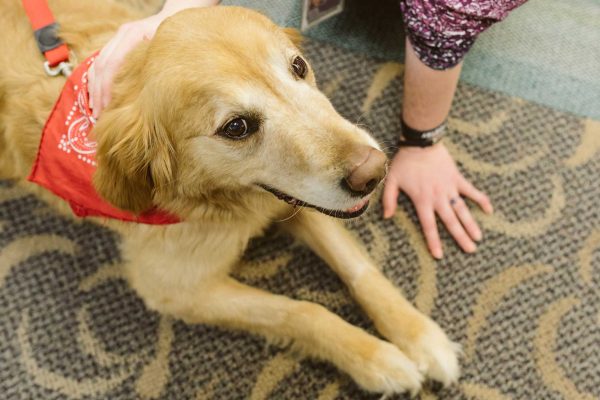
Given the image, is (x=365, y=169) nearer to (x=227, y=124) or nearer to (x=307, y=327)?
(x=227, y=124)

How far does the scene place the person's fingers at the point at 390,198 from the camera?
199 centimetres

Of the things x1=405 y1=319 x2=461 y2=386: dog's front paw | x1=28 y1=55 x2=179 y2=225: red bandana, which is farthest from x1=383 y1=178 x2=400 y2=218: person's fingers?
x1=28 y1=55 x2=179 y2=225: red bandana

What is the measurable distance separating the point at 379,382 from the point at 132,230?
0.87m

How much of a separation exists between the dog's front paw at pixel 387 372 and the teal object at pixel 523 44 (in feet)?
3.84

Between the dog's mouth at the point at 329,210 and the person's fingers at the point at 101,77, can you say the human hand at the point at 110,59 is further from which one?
the dog's mouth at the point at 329,210

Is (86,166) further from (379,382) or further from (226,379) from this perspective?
(379,382)

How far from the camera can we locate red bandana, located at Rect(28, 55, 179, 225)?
4.67ft

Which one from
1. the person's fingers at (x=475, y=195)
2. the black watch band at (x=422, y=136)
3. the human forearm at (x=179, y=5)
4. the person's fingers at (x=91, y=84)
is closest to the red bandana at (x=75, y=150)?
the person's fingers at (x=91, y=84)

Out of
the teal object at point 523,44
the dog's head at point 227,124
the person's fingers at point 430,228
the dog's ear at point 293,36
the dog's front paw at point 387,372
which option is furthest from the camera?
the teal object at point 523,44

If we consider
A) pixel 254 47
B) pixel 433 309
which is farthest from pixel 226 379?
pixel 254 47

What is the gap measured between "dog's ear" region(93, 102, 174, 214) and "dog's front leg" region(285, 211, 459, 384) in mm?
627

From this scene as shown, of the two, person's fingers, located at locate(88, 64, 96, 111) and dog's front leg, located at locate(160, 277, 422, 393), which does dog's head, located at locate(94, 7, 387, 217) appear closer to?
person's fingers, located at locate(88, 64, 96, 111)

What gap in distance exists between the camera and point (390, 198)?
1992 mm

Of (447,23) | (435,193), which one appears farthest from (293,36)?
(435,193)
